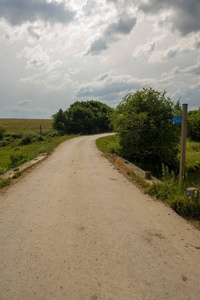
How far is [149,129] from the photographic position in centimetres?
1213

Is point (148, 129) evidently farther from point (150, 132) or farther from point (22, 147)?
point (22, 147)

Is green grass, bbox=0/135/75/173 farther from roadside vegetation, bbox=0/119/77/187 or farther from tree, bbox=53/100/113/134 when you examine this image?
tree, bbox=53/100/113/134

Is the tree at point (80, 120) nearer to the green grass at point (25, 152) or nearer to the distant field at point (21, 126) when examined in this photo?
the distant field at point (21, 126)

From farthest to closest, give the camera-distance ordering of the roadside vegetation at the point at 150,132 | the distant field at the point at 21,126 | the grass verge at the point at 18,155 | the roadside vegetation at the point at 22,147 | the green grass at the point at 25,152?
the distant field at the point at 21,126 < the green grass at the point at 25,152 < the roadside vegetation at the point at 22,147 < the roadside vegetation at the point at 150,132 < the grass verge at the point at 18,155

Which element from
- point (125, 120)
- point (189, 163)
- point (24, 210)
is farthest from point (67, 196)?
point (189, 163)

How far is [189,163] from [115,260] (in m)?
11.6

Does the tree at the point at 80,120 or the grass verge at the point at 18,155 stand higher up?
the tree at the point at 80,120

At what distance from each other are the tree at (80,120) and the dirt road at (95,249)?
37637mm

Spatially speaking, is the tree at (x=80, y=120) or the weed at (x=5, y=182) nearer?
the weed at (x=5, y=182)

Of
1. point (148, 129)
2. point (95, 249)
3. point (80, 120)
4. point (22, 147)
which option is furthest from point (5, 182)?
point (80, 120)


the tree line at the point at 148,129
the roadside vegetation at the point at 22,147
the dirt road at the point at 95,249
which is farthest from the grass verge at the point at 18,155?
the tree line at the point at 148,129

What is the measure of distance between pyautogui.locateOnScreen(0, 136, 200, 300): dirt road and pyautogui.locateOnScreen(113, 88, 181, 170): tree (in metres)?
6.54

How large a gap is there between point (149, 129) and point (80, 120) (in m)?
38.8

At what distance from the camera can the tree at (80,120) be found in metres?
45.3
